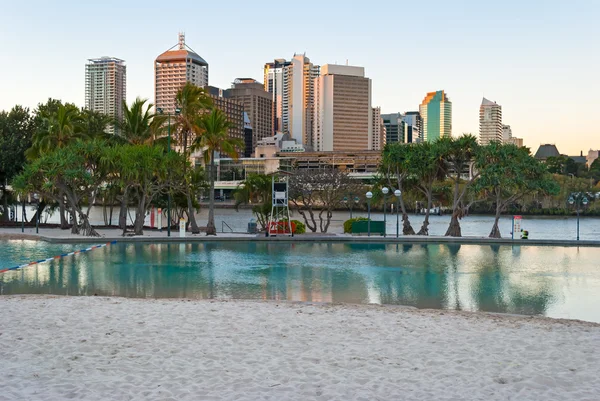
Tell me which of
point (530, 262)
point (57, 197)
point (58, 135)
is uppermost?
point (58, 135)

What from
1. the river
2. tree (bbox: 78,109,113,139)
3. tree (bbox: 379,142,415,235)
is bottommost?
the river

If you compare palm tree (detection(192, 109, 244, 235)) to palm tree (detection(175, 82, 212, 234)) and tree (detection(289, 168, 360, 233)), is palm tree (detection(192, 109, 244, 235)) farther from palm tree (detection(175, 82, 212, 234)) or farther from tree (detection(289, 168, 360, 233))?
tree (detection(289, 168, 360, 233))

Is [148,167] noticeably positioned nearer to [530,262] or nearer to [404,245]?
[404,245]

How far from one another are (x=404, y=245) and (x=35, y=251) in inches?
750

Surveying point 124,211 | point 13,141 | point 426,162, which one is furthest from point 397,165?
point 13,141

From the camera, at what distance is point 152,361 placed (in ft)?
29.2

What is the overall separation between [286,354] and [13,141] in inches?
1674

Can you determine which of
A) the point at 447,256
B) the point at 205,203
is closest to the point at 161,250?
the point at 447,256

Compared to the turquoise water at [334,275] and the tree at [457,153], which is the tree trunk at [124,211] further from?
the tree at [457,153]

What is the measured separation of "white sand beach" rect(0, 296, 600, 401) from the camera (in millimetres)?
7664

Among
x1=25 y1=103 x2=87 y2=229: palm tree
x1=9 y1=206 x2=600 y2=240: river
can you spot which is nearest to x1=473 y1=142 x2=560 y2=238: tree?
x1=9 y1=206 x2=600 y2=240: river

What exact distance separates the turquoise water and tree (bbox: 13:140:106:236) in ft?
20.2

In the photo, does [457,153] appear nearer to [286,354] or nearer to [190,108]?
[190,108]

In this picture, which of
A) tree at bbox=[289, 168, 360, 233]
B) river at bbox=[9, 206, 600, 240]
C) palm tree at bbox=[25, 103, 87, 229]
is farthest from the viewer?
river at bbox=[9, 206, 600, 240]
